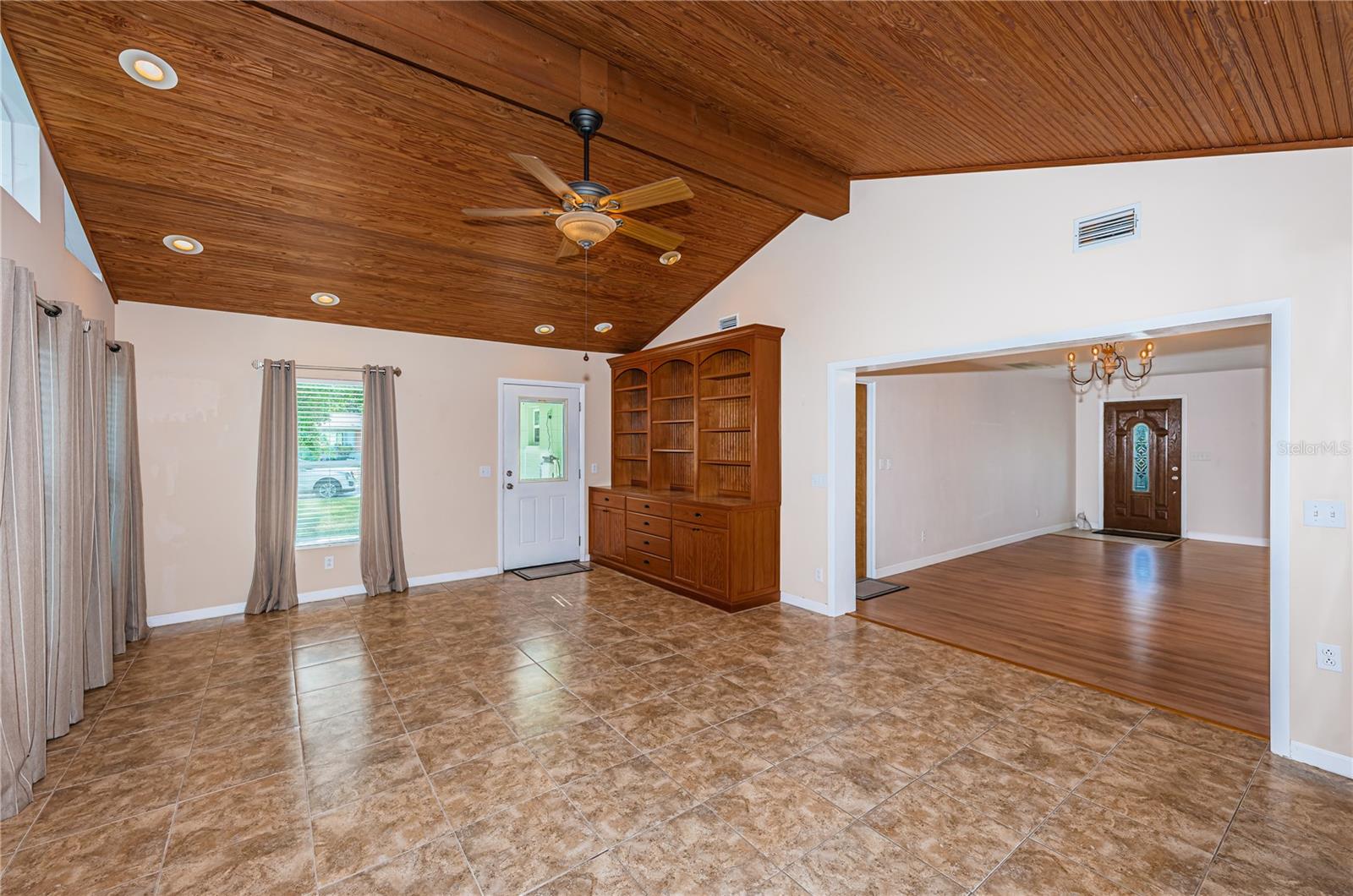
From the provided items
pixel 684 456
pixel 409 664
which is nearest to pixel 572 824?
pixel 409 664

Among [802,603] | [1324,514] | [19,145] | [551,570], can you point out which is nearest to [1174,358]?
[1324,514]

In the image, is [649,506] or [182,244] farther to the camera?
[649,506]

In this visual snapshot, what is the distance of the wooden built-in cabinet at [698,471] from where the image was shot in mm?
5188

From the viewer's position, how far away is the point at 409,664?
392 centimetres

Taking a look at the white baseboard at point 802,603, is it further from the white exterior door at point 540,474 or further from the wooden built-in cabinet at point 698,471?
the white exterior door at point 540,474

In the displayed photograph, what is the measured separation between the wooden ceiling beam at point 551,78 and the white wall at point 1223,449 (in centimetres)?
717

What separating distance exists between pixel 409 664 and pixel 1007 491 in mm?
7904

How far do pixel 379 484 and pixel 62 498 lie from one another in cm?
273

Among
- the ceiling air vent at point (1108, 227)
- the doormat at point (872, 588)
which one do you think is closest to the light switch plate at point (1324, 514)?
the ceiling air vent at point (1108, 227)

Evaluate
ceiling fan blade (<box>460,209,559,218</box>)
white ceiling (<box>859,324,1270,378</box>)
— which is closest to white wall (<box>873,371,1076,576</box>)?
white ceiling (<box>859,324,1270,378</box>)

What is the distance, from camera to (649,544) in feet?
19.9

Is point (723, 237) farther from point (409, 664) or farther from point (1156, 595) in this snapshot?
point (1156, 595)

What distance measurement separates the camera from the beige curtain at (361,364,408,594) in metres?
5.56

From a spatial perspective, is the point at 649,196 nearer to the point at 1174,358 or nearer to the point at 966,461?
the point at 966,461
